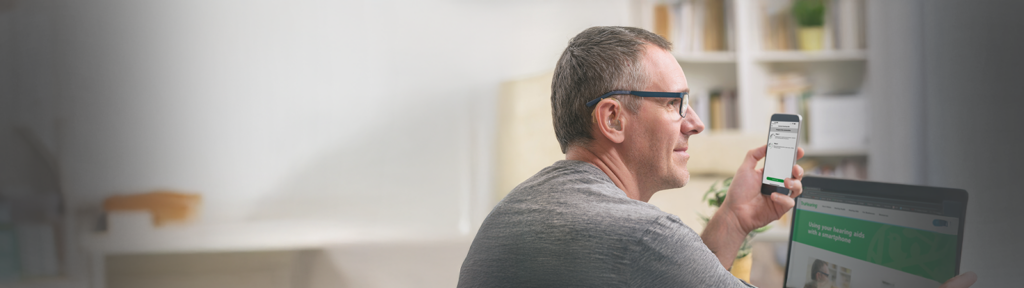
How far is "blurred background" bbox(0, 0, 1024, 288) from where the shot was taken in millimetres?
1688

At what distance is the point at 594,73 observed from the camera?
0.87 meters

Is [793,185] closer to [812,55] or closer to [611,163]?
[611,163]

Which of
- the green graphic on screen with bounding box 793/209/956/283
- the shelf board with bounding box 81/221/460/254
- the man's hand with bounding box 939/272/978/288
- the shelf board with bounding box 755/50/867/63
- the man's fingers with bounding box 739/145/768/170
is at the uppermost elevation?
the shelf board with bounding box 755/50/867/63

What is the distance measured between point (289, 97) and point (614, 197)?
1509 mm

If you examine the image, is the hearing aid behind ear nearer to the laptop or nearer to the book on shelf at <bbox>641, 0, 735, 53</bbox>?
the laptop

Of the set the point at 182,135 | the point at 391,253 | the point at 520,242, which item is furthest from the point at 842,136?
the point at 182,135

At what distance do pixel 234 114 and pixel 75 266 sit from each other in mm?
639

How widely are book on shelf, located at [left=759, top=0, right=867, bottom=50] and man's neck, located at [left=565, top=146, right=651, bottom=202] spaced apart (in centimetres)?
190

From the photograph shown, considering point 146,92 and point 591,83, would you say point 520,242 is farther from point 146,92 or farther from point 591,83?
point 146,92

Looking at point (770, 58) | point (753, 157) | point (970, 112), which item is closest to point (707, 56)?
point (770, 58)

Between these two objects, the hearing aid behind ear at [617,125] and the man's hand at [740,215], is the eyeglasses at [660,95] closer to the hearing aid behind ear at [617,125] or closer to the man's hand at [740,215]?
the hearing aid behind ear at [617,125]

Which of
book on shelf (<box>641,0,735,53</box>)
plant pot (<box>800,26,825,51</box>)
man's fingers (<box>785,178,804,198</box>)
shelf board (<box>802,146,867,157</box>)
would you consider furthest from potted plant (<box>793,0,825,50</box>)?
man's fingers (<box>785,178,804,198</box>)

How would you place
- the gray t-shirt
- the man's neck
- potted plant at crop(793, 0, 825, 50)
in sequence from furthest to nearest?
1. potted plant at crop(793, 0, 825, 50)
2. the man's neck
3. the gray t-shirt

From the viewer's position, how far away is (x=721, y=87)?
2.62 metres
